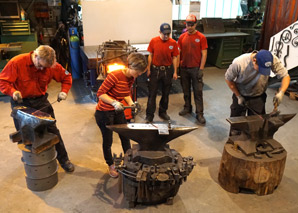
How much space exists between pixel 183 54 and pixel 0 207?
276 centimetres

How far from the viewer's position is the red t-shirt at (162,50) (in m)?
3.70

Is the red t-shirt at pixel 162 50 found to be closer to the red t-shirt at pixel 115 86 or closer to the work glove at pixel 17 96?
the red t-shirt at pixel 115 86

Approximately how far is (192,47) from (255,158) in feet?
6.16

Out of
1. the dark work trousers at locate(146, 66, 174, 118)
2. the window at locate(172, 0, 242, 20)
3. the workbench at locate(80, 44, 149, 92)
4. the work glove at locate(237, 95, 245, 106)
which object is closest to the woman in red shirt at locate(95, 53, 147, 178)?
the work glove at locate(237, 95, 245, 106)

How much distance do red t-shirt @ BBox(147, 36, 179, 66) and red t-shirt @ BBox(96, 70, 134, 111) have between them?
1.39 metres

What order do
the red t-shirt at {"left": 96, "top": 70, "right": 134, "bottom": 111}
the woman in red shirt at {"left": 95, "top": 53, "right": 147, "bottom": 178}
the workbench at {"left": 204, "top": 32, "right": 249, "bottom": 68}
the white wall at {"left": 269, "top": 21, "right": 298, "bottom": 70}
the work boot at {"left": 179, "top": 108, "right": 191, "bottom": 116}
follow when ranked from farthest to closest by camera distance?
the workbench at {"left": 204, "top": 32, "right": 249, "bottom": 68}
the white wall at {"left": 269, "top": 21, "right": 298, "bottom": 70}
the work boot at {"left": 179, "top": 108, "right": 191, "bottom": 116}
the red t-shirt at {"left": 96, "top": 70, "right": 134, "bottom": 111}
the woman in red shirt at {"left": 95, "top": 53, "right": 147, "bottom": 178}

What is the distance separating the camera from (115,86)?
2373 millimetres

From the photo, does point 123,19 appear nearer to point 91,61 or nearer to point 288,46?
point 91,61

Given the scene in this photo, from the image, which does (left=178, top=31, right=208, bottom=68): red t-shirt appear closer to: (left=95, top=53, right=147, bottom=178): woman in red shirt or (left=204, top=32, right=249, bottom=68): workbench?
(left=95, top=53, right=147, bottom=178): woman in red shirt

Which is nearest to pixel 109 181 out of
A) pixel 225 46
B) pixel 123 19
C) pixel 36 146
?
pixel 36 146

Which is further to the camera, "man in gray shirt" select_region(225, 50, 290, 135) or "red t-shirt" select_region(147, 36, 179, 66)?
"red t-shirt" select_region(147, 36, 179, 66)

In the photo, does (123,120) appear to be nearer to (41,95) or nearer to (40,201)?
(41,95)

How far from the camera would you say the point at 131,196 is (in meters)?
2.32

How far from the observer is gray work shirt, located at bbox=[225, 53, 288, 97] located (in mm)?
2684
